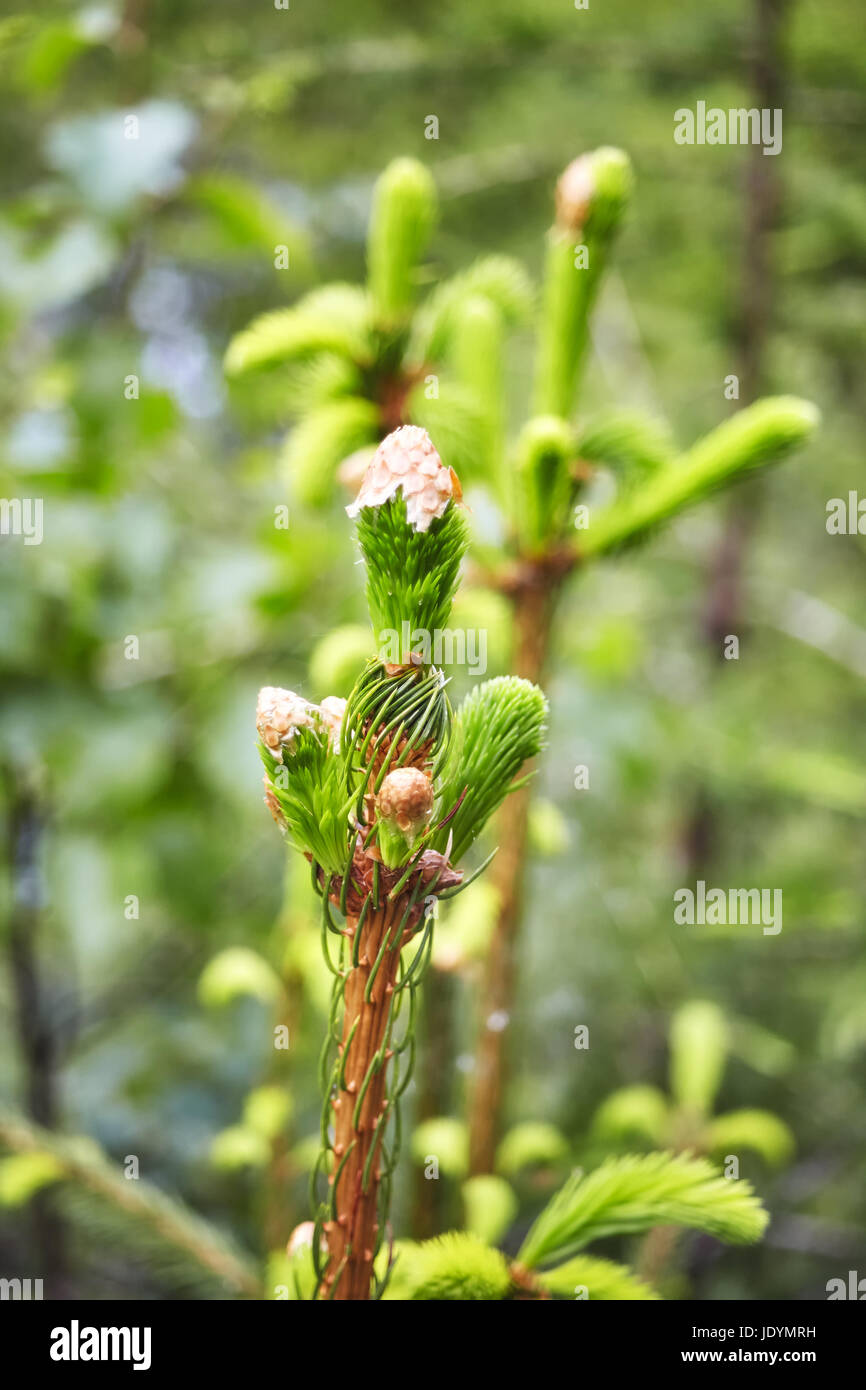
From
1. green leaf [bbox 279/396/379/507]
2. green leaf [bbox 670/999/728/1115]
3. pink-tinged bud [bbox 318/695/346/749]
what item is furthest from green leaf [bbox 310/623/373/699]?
green leaf [bbox 670/999/728/1115]

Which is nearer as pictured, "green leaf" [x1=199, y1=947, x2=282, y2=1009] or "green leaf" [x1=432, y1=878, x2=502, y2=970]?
"green leaf" [x1=432, y1=878, x2=502, y2=970]

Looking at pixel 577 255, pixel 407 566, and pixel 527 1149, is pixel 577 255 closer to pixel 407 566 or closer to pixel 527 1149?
pixel 407 566

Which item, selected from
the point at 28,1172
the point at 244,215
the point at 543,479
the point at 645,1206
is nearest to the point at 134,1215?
the point at 28,1172

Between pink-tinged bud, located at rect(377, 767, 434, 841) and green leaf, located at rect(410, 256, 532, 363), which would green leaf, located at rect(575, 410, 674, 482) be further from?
pink-tinged bud, located at rect(377, 767, 434, 841)

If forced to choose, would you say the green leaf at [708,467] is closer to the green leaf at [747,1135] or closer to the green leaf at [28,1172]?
the green leaf at [28,1172]

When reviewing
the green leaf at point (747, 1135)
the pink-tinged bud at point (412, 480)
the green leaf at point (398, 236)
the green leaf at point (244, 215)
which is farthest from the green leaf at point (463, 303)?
the green leaf at point (747, 1135)
